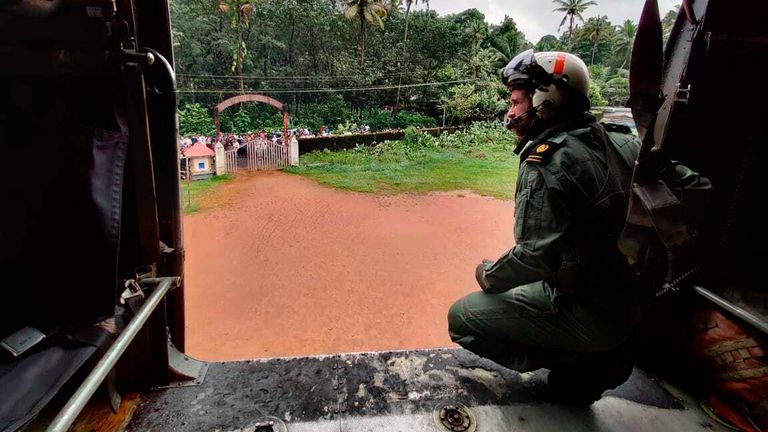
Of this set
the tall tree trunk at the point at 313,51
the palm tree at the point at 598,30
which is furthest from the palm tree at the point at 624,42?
the tall tree trunk at the point at 313,51

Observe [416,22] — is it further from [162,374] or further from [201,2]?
[162,374]

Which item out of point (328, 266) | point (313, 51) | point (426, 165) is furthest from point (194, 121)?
point (328, 266)

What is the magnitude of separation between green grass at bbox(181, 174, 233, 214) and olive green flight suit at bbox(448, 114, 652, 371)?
1226 cm

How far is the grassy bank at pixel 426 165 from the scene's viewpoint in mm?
15938

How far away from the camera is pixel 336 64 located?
77.5ft

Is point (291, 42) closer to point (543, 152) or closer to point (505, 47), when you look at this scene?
point (505, 47)

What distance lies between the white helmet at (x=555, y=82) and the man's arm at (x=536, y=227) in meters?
0.43

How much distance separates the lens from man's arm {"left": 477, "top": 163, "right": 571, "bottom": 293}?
1.87m

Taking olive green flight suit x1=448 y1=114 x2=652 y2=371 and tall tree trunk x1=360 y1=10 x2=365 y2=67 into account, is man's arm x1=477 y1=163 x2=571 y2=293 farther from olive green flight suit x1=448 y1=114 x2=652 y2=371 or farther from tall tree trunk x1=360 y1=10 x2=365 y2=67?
tall tree trunk x1=360 y1=10 x2=365 y2=67

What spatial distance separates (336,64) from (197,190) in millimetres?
12180

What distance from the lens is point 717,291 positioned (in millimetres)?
2232

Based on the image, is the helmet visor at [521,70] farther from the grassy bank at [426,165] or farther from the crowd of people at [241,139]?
the crowd of people at [241,139]

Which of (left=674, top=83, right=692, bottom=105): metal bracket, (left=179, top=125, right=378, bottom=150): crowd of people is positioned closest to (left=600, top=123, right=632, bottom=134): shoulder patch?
(left=674, top=83, right=692, bottom=105): metal bracket

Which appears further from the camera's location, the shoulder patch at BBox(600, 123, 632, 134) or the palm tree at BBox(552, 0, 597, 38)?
the palm tree at BBox(552, 0, 597, 38)
